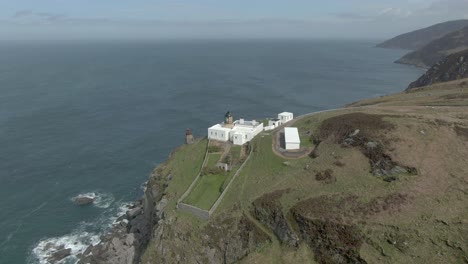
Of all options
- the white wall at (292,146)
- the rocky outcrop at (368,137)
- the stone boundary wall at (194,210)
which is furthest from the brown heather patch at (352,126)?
the stone boundary wall at (194,210)

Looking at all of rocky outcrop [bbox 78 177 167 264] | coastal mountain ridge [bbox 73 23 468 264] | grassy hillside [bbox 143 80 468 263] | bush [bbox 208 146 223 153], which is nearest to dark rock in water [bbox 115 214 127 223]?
rocky outcrop [bbox 78 177 167 264]

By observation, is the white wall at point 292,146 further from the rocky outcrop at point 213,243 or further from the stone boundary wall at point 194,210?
the stone boundary wall at point 194,210

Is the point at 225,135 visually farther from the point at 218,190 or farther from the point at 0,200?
the point at 0,200

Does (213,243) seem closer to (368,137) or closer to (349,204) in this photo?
(349,204)

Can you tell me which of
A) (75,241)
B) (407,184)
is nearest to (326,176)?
(407,184)

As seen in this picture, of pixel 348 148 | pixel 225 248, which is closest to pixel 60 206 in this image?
pixel 225 248

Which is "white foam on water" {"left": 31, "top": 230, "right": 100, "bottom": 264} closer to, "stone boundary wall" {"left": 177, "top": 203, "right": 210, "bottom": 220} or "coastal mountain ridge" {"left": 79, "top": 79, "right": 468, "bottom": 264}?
"coastal mountain ridge" {"left": 79, "top": 79, "right": 468, "bottom": 264}

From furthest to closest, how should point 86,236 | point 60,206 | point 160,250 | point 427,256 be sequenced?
point 60,206
point 86,236
point 160,250
point 427,256
